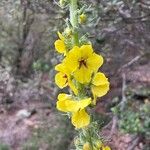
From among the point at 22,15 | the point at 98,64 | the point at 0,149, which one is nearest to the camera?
the point at 98,64

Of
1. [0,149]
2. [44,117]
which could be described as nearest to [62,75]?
[0,149]

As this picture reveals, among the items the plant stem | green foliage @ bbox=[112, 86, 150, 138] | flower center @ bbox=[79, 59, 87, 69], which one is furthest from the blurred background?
flower center @ bbox=[79, 59, 87, 69]

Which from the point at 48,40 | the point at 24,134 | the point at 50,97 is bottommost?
the point at 24,134

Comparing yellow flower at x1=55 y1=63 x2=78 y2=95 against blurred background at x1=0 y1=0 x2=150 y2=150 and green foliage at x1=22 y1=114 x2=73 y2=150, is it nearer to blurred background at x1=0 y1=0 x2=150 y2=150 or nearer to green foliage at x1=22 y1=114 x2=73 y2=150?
blurred background at x1=0 y1=0 x2=150 y2=150

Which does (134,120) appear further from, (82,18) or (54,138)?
(82,18)

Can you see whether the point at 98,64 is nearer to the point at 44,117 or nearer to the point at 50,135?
the point at 50,135

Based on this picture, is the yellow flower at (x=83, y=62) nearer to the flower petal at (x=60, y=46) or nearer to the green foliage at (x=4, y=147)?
the flower petal at (x=60, y=46)
